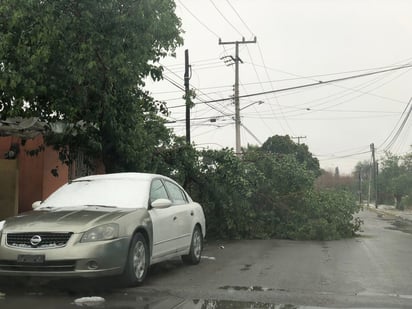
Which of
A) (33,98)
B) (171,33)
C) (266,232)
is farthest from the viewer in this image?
(266,232)

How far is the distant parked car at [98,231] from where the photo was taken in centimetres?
704

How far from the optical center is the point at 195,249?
10250 millimetres

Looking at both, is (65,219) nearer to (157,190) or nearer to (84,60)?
(157,190)

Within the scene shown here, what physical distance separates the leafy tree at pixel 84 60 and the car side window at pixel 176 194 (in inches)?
99.5

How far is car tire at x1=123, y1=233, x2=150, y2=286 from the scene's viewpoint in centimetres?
746

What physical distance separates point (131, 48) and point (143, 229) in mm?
4668

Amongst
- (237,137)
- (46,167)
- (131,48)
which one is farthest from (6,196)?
(237,137)

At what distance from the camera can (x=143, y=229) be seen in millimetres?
7875

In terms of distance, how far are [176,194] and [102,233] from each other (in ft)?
9.24

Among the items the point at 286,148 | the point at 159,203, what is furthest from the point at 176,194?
the point at 286,148

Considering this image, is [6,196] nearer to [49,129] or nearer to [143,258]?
[49,129]

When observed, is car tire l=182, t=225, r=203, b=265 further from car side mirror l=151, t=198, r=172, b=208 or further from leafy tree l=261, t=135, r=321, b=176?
leafy tree l=261, t=135, r=321, b=176

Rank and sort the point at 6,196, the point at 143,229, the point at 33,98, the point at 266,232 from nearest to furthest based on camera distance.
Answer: the point at 143,229 → the point at 33,98 → the point at 6,196 → the point at 266,232

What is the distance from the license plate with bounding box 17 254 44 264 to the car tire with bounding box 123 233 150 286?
1.11 m
